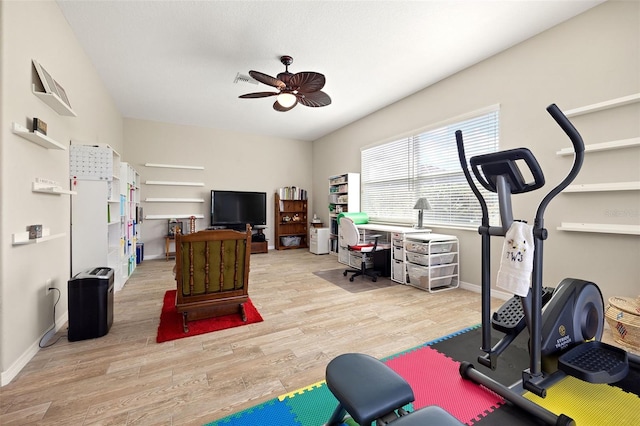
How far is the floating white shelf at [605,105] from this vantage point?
7.07 ft

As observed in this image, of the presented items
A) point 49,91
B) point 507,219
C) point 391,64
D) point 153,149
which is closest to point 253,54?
point 391,64

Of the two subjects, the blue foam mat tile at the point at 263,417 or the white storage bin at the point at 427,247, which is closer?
the blue foam mat tile at the point at 263,417

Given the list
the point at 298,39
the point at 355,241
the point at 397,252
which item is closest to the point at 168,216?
the point at 355,241

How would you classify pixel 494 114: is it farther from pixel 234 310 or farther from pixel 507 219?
pixel 234 310

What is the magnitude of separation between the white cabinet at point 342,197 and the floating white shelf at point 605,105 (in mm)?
3435

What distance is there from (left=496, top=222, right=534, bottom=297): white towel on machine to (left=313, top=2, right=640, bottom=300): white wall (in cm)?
182

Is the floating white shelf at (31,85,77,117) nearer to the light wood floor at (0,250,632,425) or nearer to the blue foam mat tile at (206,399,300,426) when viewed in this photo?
the light wood floor at (0,250,632,425)

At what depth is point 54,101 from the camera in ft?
7.01

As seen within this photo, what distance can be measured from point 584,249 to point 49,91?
4728 mm

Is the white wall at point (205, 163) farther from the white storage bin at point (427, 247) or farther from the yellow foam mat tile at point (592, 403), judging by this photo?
the yellow foam mat tile at point (592, 403)

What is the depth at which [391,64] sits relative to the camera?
3.38 metres

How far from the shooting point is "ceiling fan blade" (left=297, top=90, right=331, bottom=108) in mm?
3320

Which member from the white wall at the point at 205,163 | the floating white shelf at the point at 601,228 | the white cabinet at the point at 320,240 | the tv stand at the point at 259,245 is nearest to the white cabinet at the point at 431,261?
the floating white shelf at the point at 601,228

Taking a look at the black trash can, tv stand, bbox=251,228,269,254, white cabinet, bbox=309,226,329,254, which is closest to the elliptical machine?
the black trash can
